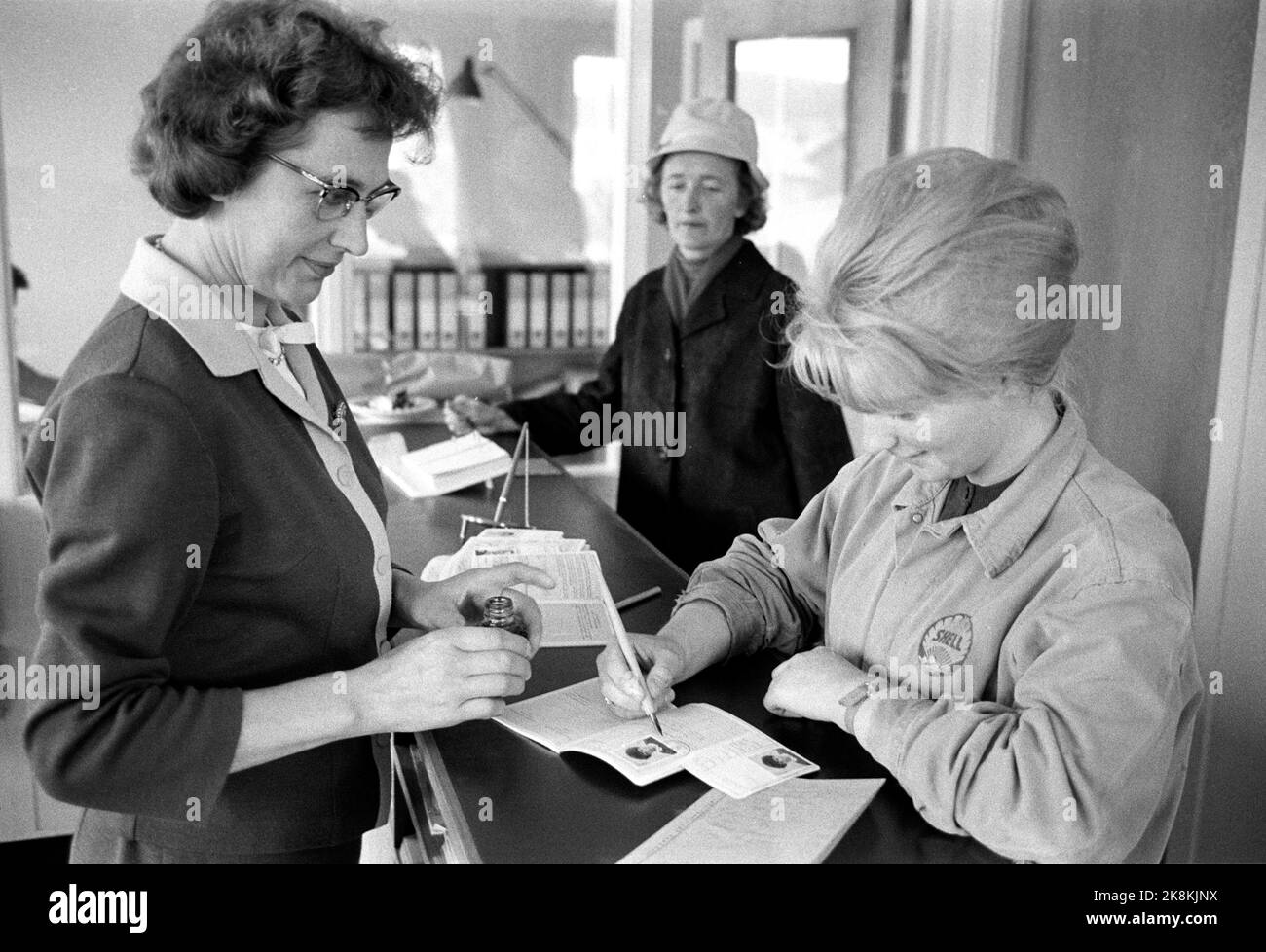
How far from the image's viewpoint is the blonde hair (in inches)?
38.5

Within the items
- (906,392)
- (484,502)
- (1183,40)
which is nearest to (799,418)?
(484,502)

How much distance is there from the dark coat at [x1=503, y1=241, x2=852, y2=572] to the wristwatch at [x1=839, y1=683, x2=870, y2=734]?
109cm

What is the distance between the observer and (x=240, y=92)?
3.37 ft

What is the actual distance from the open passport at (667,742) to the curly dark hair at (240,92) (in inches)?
23.0

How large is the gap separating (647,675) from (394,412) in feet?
6.03

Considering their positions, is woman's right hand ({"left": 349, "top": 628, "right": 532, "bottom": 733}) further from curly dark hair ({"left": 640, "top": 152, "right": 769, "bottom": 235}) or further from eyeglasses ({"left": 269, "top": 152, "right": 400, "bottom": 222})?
curly dark hair ({"left": 640, "top": 152, "right": 769, "bottom": 235})

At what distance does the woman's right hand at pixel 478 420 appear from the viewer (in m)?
2.74

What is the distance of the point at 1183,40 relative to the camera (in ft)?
5.60

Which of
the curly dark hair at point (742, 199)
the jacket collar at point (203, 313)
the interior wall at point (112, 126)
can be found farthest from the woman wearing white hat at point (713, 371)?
the jacket collar at point (203, 313)

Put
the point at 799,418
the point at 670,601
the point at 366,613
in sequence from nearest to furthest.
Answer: the point at 366,613
the point at 670,601
the point at 799,418

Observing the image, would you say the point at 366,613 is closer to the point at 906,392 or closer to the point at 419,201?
the point at 906,392

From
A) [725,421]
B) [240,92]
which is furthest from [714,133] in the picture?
[240,92]

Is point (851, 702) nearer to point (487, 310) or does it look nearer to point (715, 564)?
point (715, 564)

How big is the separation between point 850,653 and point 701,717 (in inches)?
6.6
